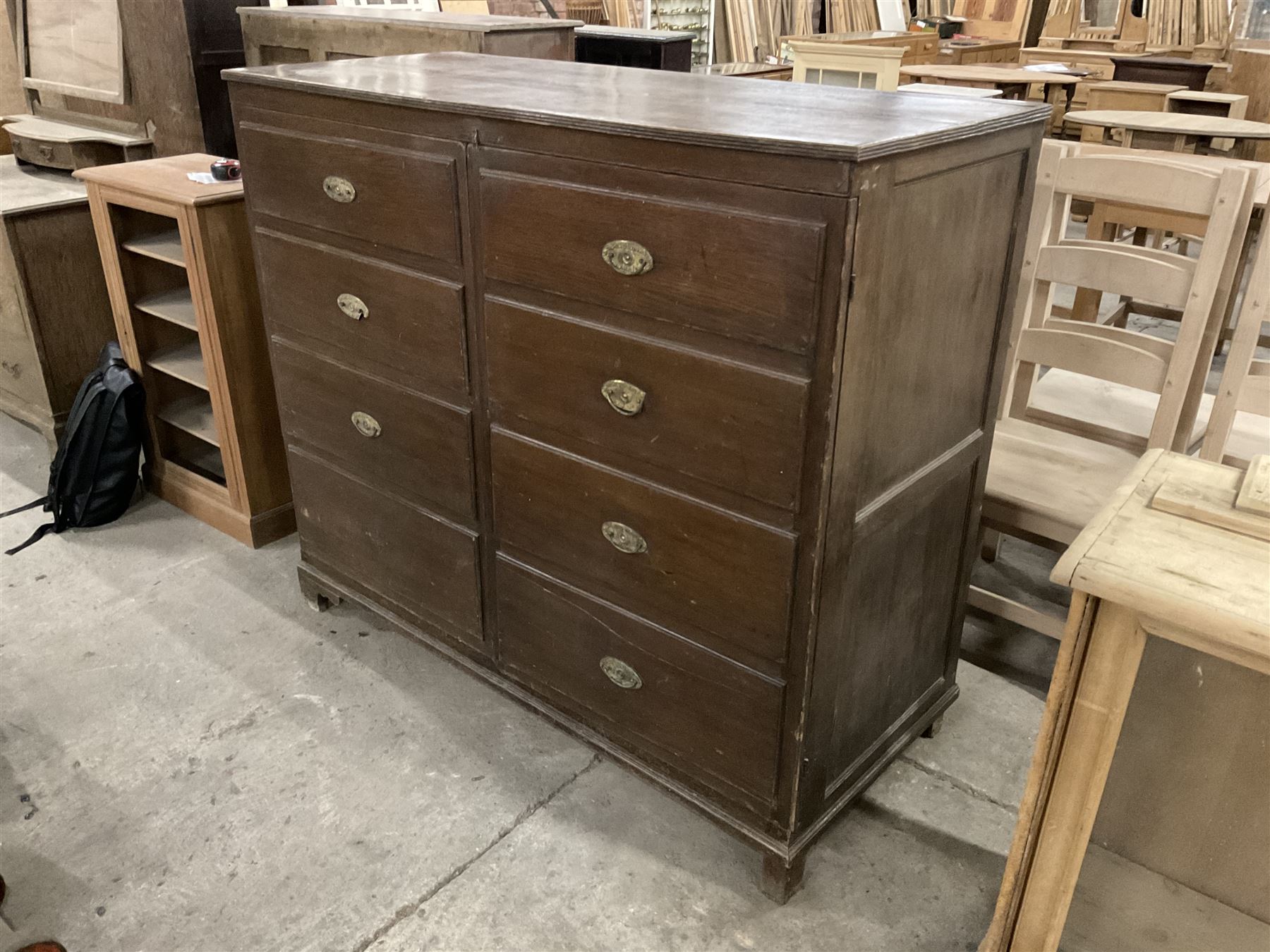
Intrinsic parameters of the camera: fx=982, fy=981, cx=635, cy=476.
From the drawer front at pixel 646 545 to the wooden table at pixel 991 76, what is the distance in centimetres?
550

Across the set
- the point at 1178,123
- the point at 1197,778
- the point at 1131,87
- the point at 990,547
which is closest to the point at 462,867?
the point at 1197,778

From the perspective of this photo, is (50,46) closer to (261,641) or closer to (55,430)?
(55,430)

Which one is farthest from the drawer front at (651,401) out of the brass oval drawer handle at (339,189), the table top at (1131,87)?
the table top at (1131,87)

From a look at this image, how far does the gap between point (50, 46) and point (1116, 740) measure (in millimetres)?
4362

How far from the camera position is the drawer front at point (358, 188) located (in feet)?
→ 6.01

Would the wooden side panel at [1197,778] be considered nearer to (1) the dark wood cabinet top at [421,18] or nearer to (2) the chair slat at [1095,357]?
(2) the chair slat at [1095,357]

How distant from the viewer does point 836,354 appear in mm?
1386

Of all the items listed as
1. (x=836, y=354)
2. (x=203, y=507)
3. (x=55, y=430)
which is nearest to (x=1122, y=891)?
(x=836, y=354)

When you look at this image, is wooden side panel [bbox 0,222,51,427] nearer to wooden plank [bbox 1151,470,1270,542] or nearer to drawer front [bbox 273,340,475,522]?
drawer front [bbox 273,340,475,522]

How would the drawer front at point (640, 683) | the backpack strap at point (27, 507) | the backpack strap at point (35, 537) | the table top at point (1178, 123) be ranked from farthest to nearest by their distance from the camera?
the table top at point (1178, 123)
the backpack strap at point (27, 507)
the backpack strap at point (35, 537)
the drawer front at point (640, 683)

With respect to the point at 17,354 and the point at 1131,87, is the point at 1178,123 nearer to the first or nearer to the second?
the point at 1131,87

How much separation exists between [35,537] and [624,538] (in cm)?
220

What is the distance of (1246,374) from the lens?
7.09ft

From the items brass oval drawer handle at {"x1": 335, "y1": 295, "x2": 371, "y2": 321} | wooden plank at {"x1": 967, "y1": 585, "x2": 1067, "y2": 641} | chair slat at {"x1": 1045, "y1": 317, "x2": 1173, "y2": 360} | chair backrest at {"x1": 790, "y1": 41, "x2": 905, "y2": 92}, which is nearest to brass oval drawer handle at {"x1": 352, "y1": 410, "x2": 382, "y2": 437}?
brass oval drawer handle at {"x1": 335, "y1": 295, "x2": 371, "y2": 321}
